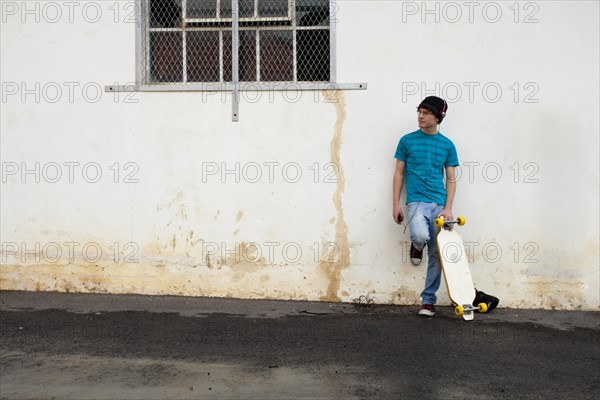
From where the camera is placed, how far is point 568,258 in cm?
634

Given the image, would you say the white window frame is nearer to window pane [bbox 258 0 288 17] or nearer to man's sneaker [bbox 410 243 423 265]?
window pane [bbox 258 0 288 17]

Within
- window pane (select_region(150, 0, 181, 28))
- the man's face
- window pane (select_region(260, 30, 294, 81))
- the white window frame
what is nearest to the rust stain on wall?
the white window frame

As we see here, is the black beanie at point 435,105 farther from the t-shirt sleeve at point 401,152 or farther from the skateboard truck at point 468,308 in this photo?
the skateboard truck at point 468,308

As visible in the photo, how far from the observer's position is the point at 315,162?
6391mm

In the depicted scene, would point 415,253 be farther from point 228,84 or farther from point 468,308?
point 228,84

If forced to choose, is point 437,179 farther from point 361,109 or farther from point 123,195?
point 123,195

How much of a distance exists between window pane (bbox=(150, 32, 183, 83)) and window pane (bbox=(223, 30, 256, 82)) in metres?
0.42

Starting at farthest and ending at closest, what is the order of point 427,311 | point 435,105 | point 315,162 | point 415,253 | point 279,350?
point 315,162 → point 415,253 → point 427,311 → point 435,105 → point 279,350

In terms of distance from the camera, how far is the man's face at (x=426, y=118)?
5906 millimetres

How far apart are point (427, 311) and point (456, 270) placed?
1.49 feet

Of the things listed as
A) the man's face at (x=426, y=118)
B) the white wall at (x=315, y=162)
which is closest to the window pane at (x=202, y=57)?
the white wall at (x=315, y=162)

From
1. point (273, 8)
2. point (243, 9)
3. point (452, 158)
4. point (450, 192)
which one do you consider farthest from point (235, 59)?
point (450, 192)

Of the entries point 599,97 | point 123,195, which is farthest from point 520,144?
point 123,195

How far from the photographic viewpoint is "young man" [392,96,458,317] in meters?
6.04
